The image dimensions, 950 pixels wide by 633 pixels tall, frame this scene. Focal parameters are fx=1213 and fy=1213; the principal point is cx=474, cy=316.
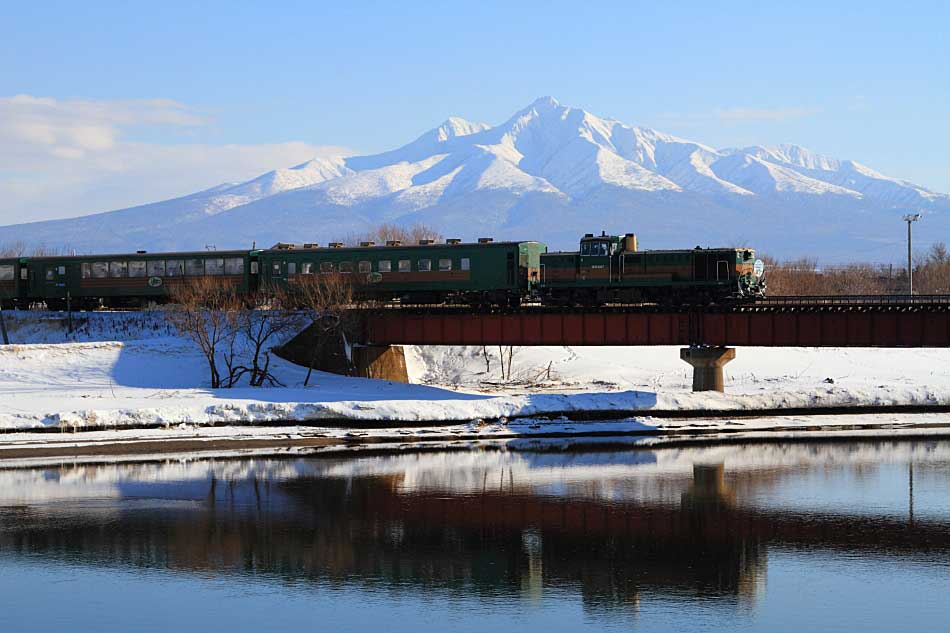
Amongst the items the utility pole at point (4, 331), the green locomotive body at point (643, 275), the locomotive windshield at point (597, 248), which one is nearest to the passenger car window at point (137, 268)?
the utility pole at point (4, 331)

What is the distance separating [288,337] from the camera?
7194cm

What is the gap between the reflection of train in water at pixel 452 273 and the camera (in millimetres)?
67375

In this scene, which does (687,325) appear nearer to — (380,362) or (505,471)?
(380,362)

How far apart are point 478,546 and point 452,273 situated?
41.5 metres

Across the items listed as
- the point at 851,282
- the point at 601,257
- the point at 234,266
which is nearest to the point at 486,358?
the point at 234,266

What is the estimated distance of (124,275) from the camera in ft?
260

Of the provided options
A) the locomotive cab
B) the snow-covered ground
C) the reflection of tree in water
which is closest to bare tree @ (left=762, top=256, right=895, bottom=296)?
the snow-covered ground

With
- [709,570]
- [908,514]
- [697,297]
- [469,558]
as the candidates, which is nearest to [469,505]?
[469,558]

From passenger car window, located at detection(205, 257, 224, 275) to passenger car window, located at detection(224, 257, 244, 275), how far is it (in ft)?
0.98

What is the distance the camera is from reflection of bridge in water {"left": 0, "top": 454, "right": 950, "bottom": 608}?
26.9 meters

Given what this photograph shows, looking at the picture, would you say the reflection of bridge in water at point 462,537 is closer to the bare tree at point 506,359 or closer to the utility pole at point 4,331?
the utility pole at point 4,331

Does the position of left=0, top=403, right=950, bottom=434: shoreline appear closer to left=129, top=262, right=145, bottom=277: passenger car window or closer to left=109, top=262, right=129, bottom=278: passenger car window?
left=129, top=262, right=145, bottom=277: passenger car window

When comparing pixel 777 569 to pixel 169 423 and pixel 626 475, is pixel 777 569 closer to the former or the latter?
pixel 626 475

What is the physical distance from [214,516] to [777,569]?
1547 cm
